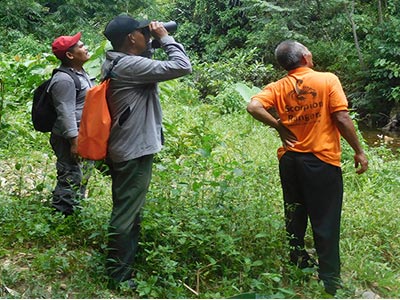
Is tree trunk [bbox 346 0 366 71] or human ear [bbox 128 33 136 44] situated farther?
tree trunk [bbox 346 0 366 71]

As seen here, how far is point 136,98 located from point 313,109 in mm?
1196

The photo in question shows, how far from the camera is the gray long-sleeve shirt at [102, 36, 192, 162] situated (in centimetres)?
337

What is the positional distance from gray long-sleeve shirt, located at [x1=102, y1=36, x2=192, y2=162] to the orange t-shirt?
77 centimetres

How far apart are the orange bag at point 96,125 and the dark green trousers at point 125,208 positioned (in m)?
0.17

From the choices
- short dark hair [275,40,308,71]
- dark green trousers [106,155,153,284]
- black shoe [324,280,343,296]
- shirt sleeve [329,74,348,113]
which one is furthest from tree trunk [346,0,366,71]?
dark green trousers [106,155,153,284]

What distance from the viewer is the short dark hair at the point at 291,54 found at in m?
3.74

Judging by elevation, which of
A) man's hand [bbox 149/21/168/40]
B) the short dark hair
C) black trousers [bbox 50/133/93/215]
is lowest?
black trousers [bbox 50/133/93/215]

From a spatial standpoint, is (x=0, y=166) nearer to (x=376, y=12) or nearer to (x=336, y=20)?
(x=336, y=20)

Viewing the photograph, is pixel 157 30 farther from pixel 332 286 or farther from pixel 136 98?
pixel 332 286

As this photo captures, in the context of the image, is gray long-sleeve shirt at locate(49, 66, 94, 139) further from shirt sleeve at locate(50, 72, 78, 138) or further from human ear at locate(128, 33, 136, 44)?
human ear at locate(128, 33, 136, 44)

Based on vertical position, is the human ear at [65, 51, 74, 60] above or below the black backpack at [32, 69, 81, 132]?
above

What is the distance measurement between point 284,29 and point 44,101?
1303cm

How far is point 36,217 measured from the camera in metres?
4.18

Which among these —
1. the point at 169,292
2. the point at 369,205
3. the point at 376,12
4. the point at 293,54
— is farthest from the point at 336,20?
the point at 169,292
